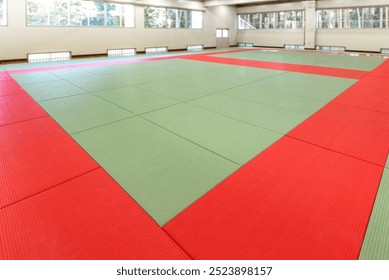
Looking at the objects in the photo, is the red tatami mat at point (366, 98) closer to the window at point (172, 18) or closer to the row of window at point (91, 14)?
the row of window at point (91, 14)

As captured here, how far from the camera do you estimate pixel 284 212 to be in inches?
89.4

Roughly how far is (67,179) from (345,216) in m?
2.74

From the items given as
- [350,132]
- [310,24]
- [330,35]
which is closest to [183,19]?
[310,24]

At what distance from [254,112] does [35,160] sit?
142 inches

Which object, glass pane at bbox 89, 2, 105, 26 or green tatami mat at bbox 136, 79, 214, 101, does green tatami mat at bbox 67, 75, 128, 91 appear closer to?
green tatami mat at bbox 136, 79, 214, 101

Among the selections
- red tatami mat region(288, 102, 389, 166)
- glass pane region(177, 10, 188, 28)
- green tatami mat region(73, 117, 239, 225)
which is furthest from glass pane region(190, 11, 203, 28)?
green tatami mat region(73, 117, 239, 225)

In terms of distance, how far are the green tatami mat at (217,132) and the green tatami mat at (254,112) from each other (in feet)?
0.73

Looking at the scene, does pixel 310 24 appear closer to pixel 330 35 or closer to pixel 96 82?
pixel 330 35

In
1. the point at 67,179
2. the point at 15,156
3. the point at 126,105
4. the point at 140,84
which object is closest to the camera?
the point at 67,179

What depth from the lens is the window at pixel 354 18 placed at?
52.8ft

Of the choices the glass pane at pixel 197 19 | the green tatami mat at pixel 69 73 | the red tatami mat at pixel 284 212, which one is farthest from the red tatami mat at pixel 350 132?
the glass pane at pixel 197 19

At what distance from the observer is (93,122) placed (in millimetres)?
4441

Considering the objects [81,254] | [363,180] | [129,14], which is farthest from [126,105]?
[129,14]

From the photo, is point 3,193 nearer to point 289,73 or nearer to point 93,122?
point 93,122
